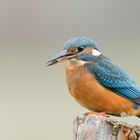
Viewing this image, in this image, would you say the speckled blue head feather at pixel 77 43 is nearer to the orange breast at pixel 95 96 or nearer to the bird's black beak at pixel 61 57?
the bird's black beak at pixel 61 57

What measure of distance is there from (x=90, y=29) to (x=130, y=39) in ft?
2.95

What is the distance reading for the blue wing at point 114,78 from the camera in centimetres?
761

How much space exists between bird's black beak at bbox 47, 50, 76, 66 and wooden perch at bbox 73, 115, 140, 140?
3.75ft

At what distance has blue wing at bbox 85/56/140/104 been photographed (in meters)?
7.61

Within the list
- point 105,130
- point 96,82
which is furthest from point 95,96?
point 105,130

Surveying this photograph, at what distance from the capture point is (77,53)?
781 cm

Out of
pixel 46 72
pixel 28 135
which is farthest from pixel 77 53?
pixel 46 72

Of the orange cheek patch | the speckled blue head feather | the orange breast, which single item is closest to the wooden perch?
the orange breast

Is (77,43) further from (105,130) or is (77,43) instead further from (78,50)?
(105,130)

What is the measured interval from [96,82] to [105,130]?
1.35 meters

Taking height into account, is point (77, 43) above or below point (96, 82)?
above

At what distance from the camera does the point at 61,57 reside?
7582 millimetres

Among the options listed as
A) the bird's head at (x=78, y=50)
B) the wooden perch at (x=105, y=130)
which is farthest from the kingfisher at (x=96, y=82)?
the wooden perch at (x=105, y=130)

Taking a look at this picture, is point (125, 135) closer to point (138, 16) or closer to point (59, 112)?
point (59, 112)
